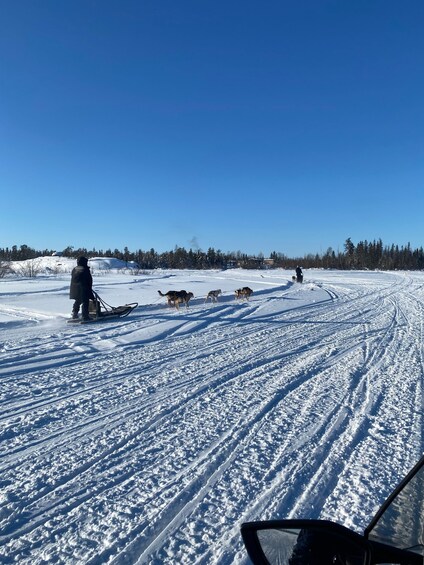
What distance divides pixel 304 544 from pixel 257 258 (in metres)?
100

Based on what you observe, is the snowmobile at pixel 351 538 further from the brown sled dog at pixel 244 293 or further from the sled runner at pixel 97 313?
the brown sled dog at pixel 244 293

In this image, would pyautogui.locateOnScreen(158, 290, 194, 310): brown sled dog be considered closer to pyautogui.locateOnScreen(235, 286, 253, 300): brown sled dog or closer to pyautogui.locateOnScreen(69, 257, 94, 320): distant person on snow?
pyautogui.locateOnScreen(69, 257, 94, 320): distant person on snow

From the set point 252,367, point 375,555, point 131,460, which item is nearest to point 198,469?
point 131,460

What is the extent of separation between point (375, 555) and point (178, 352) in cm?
628

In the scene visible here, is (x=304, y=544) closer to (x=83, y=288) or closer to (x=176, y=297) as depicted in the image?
(x=83, y=288)

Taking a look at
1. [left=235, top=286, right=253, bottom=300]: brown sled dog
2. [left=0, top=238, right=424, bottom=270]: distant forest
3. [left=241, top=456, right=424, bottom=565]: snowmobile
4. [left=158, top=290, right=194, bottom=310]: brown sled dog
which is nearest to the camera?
[left=241, top=456, right=424, bottom=565]: snowmobile

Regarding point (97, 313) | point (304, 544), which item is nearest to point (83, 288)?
point (97, 313)

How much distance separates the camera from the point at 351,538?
4.28 feet

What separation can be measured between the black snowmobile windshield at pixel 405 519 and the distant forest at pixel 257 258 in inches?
2951

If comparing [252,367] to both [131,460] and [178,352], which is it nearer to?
[178,352]

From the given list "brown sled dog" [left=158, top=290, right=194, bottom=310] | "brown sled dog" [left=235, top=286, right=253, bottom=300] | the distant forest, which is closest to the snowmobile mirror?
"brown sled dog" [left=158, top=290, right=194, bottom=310]

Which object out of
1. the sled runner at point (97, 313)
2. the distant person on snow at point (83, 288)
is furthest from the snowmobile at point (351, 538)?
the distant person on snow at point (83, 288)

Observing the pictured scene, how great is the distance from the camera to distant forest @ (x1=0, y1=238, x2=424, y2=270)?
8881 cm

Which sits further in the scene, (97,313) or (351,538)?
(97,313)
